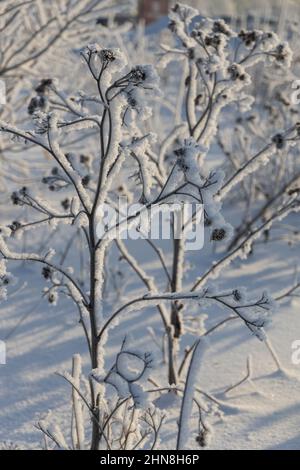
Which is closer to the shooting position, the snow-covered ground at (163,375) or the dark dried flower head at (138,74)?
the dark dried flower head at (138,74)

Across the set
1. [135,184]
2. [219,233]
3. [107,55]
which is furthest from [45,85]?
[219,233]

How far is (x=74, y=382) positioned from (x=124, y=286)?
196cm

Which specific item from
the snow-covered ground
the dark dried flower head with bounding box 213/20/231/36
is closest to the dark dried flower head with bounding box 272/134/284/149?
the dark dried flower head with bounding box 213/20/231/36

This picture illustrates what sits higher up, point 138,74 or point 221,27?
point 221,27

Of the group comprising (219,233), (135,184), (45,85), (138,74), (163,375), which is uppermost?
(45,85)

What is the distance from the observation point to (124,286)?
370 centimetres

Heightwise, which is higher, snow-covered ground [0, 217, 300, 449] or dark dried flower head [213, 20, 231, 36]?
dark dried flower head [213, 20, 231, 36]

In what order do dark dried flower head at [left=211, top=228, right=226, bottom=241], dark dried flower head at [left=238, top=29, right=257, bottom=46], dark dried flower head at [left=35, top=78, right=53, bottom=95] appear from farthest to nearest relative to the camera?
dark dried flower head at [left=238, top=29, right=257, bottom=46] → dark dried flower head at [left=35, top=78, right=53, bottom=95] → dark dried flower head at [left=211, top=228, right=226, bottom=241]

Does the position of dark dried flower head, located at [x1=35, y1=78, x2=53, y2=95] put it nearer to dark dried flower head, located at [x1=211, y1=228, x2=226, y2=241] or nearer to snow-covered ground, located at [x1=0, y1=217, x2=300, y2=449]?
dark dried flower head, located at [x1=211, y1=228, x2=226, y2=241]

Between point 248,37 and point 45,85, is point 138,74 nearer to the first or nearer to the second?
point 45,85

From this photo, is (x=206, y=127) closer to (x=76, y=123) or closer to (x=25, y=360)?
(x=76, y=123)

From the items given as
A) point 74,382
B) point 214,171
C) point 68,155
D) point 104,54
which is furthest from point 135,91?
point 74,382

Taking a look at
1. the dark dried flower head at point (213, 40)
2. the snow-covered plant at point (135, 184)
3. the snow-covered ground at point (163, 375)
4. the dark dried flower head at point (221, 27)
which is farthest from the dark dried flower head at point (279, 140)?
the snow-covered ground at point (163, 375)

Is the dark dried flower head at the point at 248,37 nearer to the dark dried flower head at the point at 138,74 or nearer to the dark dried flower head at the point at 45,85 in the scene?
the dark dried flower head at the point at 45,85
